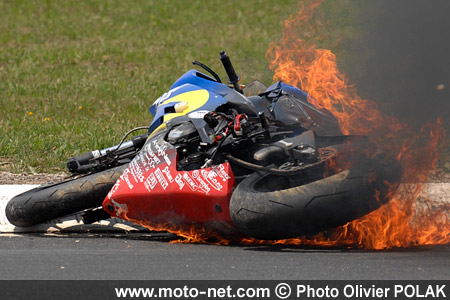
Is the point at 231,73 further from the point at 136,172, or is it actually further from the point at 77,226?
the point at 77,226

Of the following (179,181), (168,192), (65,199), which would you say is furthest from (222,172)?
(65,199)

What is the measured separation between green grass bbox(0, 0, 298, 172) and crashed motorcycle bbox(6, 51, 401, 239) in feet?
4.86

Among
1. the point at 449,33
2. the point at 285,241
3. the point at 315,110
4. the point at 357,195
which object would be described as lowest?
the point at 285,241

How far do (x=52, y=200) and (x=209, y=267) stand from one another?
5.82 ft

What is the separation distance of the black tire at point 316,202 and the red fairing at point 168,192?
20 cm

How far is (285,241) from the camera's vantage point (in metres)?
6.11

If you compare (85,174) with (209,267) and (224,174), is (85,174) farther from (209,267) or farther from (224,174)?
(209,267)

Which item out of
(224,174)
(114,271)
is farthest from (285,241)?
(114,271)

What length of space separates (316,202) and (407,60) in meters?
1.18

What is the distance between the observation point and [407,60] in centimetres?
593

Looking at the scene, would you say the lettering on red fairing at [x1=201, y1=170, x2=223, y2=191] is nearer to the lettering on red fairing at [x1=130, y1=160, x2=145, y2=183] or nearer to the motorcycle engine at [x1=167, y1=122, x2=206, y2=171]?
the motorcycle engine at [x1=167, y1=122, x2=206, y2=171]

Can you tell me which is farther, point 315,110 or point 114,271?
point 315,110

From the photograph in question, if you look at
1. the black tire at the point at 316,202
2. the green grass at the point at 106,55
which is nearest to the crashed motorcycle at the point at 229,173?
the black tire at the point at 316,202

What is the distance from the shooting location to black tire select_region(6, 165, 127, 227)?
656cm
